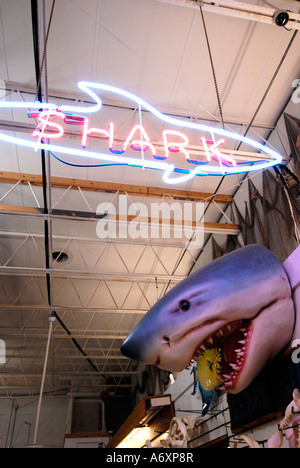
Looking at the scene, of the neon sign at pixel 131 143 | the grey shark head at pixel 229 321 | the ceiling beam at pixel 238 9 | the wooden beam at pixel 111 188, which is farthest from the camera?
the wooden beam at pixel 111 188

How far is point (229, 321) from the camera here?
5.67 feet

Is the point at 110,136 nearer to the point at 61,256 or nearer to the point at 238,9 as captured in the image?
the point at 238,9

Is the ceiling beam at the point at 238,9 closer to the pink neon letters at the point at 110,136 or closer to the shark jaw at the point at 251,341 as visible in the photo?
the pink neon letters at the point at 110,136

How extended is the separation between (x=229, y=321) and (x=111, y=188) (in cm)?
594

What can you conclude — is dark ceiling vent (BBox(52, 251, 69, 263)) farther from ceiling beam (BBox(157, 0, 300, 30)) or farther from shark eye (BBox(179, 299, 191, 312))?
shark eye (BBox(179, 299, 191, 312))

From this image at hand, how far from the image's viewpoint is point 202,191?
25.7ft

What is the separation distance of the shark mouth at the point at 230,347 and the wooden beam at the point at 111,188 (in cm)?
550

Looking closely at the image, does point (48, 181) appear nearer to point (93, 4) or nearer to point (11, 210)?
point (11, 210)

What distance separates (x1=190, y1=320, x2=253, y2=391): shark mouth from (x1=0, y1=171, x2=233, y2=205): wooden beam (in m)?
5.50

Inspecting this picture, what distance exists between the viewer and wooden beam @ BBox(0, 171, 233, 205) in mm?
7012

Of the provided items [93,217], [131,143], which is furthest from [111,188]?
[131,143]

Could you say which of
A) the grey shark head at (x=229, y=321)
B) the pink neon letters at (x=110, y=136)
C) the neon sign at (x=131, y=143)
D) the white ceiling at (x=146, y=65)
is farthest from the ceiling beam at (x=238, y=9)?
the grey shark head at (x=229, y=321)

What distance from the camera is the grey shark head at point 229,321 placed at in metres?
1.72

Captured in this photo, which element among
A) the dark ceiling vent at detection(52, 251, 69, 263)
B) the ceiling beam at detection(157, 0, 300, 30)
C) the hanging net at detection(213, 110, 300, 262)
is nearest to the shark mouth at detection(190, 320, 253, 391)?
the hanging net at detection(213, 110, 300, 262)
